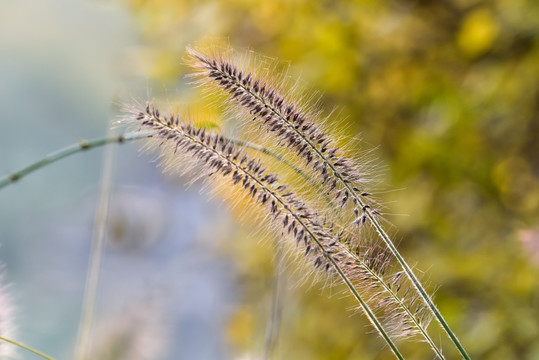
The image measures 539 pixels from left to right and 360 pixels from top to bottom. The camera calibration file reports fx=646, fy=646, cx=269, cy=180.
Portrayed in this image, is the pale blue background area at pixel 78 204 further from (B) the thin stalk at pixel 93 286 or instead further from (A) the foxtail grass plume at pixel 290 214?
(A) the foxtail grass plume at pixel 290 214

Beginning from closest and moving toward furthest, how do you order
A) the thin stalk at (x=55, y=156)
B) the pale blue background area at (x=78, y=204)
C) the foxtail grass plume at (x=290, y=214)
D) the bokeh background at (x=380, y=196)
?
1. the foxtail grass plume at (x=290, y=214)
2. the thin stalk at (x=55, y=156)
3. the bokeh background at (x=380, y=196)
4. the pale blue background area at (x=78, y=204)

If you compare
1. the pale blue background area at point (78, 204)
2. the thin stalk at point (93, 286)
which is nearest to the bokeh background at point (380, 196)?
the pale blue background area at point (78, 204)

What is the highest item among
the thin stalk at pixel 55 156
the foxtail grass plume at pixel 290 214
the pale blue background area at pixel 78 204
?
the pale blue background area at pixel 78 204

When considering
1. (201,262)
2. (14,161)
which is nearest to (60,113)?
(14,161)

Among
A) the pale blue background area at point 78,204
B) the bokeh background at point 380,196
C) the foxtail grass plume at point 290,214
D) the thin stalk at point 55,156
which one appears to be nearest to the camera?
the foxtail grass plume at point 290,214

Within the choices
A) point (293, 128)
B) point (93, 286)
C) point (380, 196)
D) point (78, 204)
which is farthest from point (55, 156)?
point (78, 204)

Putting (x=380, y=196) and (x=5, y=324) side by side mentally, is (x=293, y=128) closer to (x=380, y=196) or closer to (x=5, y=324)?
(x=5, y=324)
